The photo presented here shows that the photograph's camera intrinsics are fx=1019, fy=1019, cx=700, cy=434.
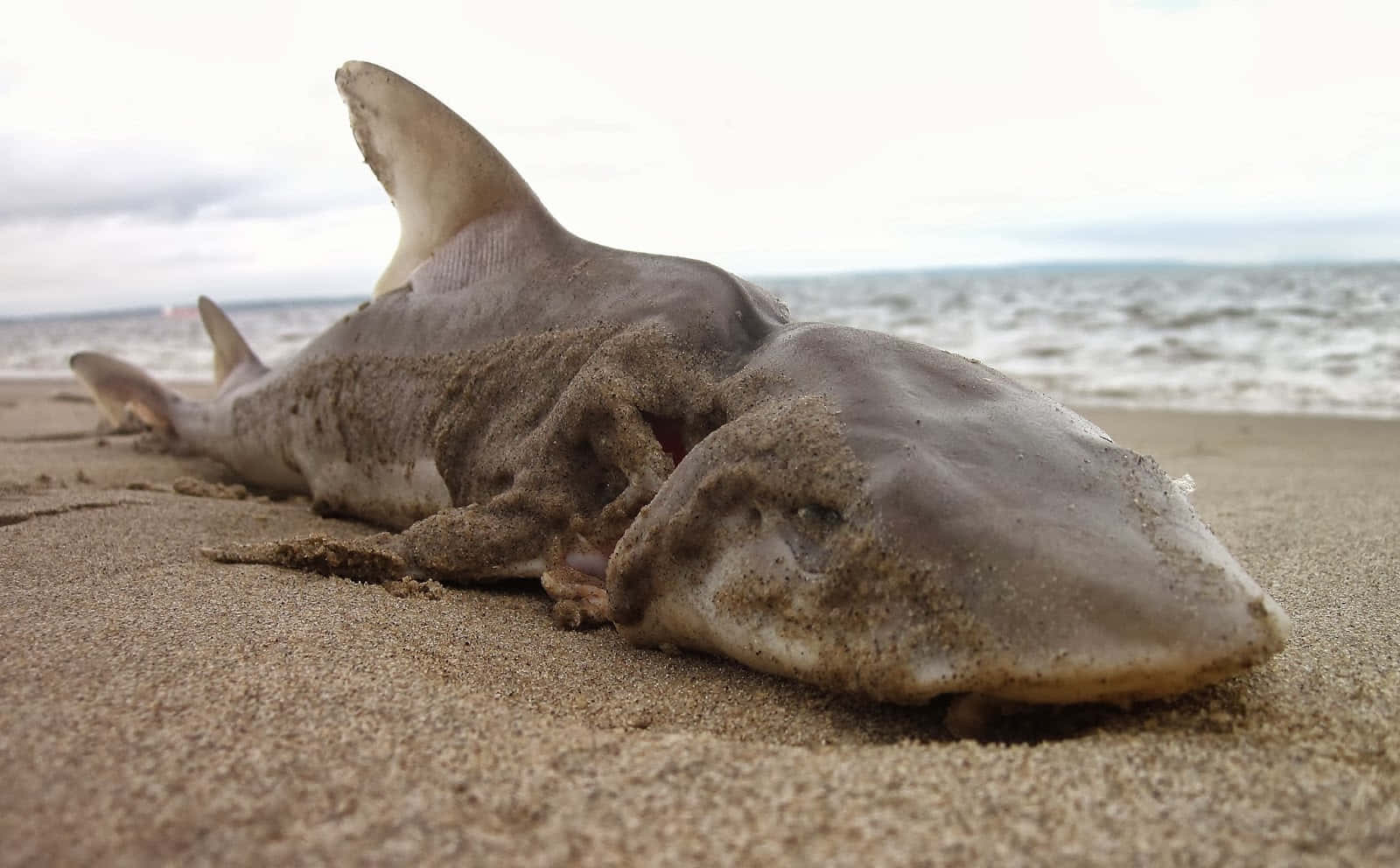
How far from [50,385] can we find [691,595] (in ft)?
38.1

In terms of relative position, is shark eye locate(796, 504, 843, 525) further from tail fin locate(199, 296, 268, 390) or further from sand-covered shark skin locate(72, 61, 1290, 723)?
tail fin locate(199, 296, 268, 390)

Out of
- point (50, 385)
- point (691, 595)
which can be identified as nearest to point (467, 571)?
point (691, 595)

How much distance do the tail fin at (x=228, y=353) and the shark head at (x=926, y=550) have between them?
3.10 metres

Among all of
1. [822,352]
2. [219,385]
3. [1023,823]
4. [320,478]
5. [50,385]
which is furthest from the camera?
[50,385]

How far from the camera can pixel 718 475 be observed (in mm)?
2090

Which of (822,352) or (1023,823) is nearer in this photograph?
(1023,823)

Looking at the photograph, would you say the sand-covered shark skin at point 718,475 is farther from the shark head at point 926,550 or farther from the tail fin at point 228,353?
the tail fin at point 228,353

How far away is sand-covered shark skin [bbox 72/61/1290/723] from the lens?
1.65m

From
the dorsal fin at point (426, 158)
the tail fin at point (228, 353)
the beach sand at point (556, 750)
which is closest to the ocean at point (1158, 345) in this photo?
the tail fin at point (228, 353)

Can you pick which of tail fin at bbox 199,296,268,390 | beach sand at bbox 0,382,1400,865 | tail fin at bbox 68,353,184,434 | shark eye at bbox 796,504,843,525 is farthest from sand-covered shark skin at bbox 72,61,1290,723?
tail fin at bbox 68,353,184,434

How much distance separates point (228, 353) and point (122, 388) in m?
0.92

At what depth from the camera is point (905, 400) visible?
205 centimetres

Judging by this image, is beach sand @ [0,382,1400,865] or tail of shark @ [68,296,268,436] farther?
tail of shark @ [68,296,268,436]

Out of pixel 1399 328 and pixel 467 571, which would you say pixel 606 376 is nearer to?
pixel 467 571
